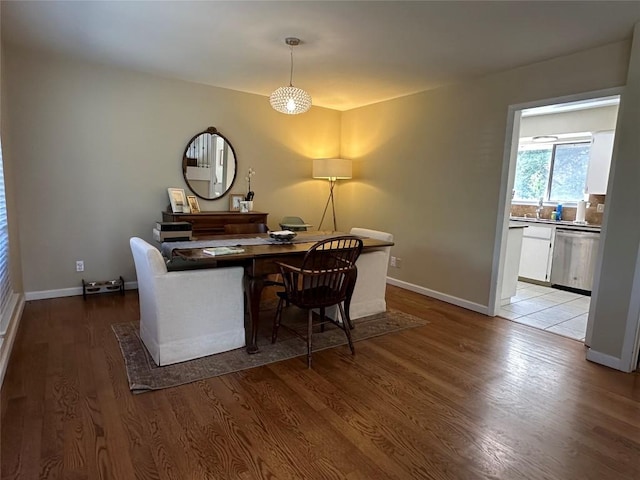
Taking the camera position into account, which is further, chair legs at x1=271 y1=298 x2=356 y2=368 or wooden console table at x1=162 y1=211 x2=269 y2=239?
wooden console table at x1=162 y1=211 x2=269 y2=239

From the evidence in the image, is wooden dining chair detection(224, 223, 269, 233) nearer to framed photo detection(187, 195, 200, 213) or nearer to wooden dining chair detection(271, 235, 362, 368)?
framed photo detection(187, 195, 200, 213)

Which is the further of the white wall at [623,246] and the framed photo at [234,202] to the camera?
the framed photo at [234,202]

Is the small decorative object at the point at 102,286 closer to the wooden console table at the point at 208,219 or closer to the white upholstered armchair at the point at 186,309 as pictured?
the wooden console table at the point at 208,219

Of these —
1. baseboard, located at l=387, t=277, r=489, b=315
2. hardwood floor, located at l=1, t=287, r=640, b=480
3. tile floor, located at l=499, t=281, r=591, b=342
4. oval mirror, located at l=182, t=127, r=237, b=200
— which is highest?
oval mirror, located at l=182, t=127, r=237, b=200

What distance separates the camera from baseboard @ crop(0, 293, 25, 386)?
7.55 feet

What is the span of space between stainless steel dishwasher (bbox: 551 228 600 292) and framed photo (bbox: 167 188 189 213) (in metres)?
4.72

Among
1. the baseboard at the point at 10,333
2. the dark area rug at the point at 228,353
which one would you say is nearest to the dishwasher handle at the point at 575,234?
the dark area rug at the point at 228,353

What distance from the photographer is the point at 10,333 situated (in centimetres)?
270

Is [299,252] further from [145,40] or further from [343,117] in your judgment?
[343,117]

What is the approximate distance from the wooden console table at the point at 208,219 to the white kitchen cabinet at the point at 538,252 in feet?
12.2

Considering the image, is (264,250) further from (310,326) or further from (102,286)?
(102,286)

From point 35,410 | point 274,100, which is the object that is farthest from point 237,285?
point 274,100

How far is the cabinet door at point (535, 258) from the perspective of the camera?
16.3ft

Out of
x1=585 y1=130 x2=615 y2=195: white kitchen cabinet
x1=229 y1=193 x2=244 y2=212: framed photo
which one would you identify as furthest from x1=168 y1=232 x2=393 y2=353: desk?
x1=585 y1=130 x2=615 y2=195: white kitchen cabinet
